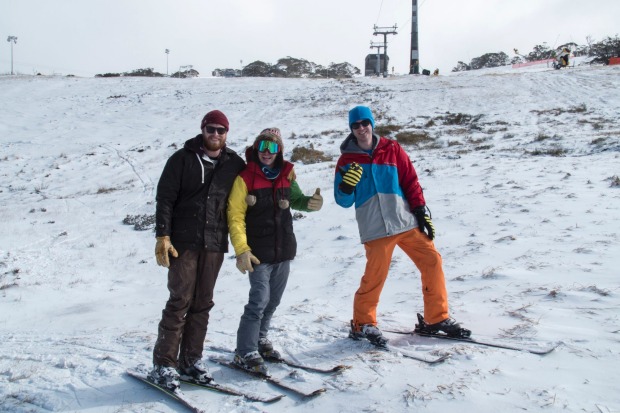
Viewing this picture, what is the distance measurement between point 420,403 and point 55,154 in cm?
1983

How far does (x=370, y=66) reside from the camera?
163 ft

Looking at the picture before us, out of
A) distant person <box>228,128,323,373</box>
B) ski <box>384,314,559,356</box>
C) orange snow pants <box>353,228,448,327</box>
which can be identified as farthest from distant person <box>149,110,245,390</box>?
ski <box>384,314,559,356</box>

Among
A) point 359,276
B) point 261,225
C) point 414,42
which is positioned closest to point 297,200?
point 261,225

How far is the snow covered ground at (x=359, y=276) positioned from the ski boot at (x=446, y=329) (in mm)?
125

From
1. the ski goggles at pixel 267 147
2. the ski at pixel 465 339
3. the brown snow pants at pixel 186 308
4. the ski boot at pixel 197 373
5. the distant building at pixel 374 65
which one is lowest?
the ski boot at pixel 197 373

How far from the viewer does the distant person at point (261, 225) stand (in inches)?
144

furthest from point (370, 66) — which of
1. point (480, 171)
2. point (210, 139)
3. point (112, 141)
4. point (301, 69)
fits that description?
point (210, 139)

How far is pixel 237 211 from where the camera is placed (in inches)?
143

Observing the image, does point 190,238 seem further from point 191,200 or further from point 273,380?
point 273,380

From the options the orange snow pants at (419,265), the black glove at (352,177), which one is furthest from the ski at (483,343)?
the black glove at (352,177)

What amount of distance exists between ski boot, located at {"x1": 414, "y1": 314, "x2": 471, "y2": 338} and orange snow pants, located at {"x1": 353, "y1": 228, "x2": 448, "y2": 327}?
0.13 ft

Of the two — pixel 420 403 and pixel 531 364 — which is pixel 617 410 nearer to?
pixel 531 364

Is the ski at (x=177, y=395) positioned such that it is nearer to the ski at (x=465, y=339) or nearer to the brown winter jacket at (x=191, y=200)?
the brown winter jacket at (x=191, y=200)

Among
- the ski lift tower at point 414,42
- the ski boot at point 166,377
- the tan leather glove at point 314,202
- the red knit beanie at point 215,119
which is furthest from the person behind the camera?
the ski lift tower at point 414,42
